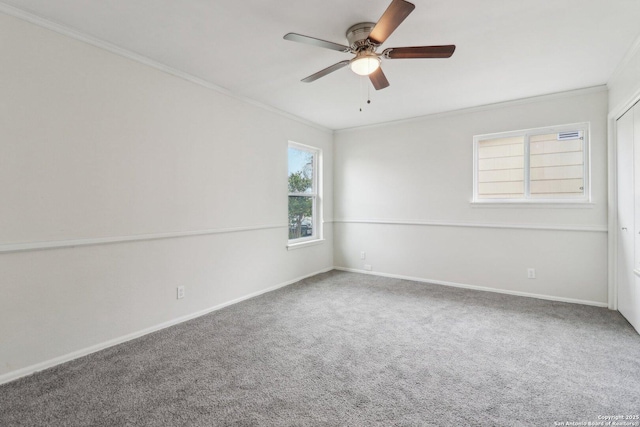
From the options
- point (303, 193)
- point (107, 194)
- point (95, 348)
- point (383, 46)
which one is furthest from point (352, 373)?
point (303, 193)

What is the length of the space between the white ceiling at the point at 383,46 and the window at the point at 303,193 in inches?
50.8

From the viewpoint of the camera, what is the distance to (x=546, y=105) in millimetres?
3596

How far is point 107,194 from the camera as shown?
7.99 ft

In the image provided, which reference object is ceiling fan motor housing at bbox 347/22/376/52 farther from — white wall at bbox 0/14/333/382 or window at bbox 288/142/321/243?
window at bbox 288/142/321/243

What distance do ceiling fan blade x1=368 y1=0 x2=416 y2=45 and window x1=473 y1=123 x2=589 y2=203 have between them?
2.73 meters

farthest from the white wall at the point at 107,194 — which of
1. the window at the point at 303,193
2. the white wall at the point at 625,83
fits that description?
the white wall at the point at 625,83

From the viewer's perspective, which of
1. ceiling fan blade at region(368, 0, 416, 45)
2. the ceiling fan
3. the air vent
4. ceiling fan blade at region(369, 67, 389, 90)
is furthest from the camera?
the air vent

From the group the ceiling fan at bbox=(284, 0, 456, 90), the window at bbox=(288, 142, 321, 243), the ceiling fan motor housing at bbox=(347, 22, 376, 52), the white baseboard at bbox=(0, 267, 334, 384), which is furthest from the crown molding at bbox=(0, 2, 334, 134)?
the white baseboard at bbox=(0, 267, 334, 384)

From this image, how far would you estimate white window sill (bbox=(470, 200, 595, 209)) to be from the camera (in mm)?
3424

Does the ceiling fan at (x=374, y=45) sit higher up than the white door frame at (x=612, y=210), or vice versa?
the ceiling fan at (x=374, y=45)

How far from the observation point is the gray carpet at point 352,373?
1.66 meters

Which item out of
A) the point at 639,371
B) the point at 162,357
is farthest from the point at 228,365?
the point at 639,371

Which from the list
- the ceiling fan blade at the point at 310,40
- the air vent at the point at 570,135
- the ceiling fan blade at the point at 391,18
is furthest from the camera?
the air vent at the point at 570,135

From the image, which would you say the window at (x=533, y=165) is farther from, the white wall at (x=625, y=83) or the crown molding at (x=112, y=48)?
the crown molding at (x=112, y=48)
